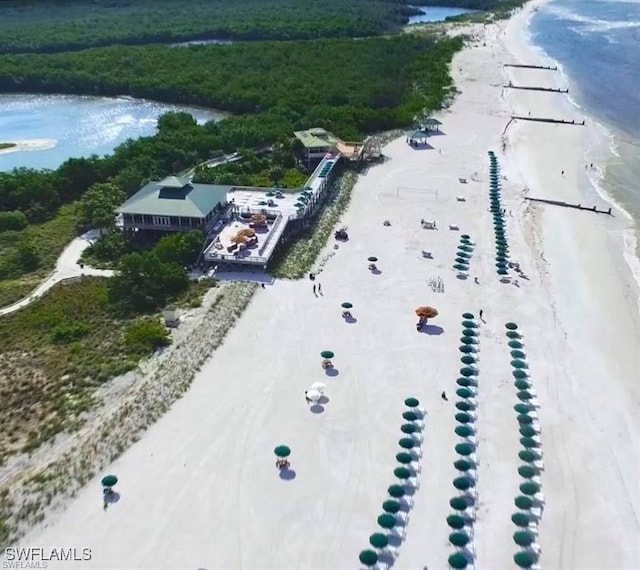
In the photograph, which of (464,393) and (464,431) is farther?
(464,393)

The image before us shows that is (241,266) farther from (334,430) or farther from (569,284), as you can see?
(569,284)

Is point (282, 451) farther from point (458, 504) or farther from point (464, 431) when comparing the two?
point (464, 431)

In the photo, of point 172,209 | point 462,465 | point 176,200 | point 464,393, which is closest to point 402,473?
point 462,465

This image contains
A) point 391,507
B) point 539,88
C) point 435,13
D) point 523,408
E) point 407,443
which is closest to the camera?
point 391,507

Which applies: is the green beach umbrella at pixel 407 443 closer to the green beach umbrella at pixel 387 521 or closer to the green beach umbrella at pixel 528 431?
the green beach umbrella at pixel 387 521

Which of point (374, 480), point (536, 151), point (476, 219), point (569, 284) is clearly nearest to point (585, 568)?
point (374, 480)

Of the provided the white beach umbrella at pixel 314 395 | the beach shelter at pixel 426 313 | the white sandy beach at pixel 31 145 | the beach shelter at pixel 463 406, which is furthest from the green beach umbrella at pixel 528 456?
the white sandy beach at pixel 31 145

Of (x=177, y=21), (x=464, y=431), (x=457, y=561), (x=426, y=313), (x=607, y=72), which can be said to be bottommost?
(x=177, y=21)
